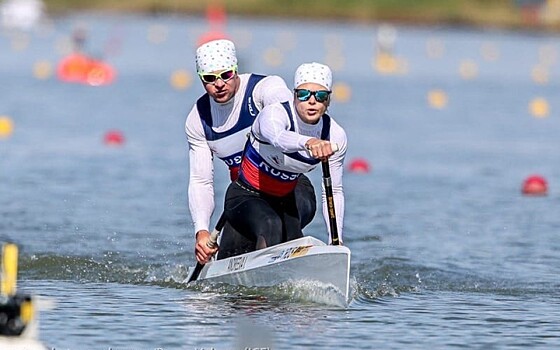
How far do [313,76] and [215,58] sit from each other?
0.88 meters

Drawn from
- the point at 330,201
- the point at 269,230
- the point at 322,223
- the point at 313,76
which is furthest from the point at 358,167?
the point at 313,76

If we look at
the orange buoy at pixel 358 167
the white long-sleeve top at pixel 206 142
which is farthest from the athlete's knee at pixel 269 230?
the orange buoy at pixel 358 167

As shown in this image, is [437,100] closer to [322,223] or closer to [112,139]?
[112,139]

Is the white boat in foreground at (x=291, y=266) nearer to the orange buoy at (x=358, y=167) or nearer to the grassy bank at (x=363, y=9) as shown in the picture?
the orange buoy at (x=358, y=167)

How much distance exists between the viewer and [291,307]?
10.2 meters

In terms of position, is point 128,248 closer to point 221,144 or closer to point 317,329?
point 221,144

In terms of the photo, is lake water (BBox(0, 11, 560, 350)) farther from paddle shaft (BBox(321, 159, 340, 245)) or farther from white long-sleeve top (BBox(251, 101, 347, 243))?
white long-sleeve top (BBox(251, 101, 347, 243))

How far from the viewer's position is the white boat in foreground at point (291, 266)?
9.88m

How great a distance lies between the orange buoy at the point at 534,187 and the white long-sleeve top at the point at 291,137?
8.50m

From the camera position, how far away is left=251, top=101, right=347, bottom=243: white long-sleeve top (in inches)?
380

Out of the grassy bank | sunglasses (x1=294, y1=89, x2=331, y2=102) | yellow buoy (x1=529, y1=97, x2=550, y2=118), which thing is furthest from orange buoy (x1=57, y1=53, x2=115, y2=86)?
the grassy bank

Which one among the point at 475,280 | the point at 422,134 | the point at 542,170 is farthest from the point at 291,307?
the point at 422,134

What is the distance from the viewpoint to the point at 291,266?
10.2 meters

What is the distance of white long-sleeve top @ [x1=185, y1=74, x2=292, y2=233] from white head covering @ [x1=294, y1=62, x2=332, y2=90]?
0.66m
